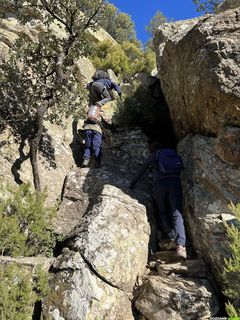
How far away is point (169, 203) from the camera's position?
312 inches

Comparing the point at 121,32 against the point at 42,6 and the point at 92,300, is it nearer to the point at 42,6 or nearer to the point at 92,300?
the point at 42,6

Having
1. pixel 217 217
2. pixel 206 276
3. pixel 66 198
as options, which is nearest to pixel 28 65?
pixel 66 198

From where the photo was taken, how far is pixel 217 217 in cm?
721

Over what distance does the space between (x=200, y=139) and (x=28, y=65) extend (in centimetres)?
514

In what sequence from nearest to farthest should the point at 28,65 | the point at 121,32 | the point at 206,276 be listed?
the point at 206,276
the point at 28,65
the point at 121,32

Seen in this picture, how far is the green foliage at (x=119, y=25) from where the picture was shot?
1214 inches

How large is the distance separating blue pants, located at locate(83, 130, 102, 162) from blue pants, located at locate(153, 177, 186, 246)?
2.44 meters

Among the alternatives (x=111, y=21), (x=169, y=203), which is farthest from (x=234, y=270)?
(x=111, y=21)

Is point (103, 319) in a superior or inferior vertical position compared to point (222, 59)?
inferior

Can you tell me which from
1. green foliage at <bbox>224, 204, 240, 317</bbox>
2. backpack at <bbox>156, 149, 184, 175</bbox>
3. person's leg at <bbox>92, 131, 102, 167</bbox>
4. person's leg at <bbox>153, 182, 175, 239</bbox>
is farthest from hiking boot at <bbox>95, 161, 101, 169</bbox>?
green foliage at <bbox>224, 204, 240, 317</bbox>

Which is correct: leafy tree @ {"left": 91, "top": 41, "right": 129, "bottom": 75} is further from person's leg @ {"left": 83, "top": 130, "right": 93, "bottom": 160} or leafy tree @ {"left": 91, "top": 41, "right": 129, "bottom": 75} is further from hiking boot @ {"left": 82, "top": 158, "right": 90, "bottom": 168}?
hiking boot @ {"left": 82, "top": 158, "right": 90, "bottom": 168}

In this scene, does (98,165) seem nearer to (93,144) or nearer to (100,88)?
(93,144)

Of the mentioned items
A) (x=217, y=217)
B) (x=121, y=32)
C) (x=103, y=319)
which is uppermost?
(x=121, y=32)

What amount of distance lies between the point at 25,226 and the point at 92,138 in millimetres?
3946
